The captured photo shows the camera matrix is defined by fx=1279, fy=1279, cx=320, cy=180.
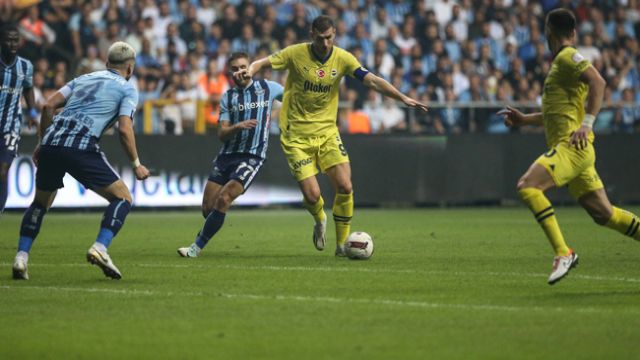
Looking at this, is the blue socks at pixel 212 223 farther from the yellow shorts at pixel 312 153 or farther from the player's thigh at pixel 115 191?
the player's thigh at pixel 115 191

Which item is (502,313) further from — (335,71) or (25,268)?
(335,71)

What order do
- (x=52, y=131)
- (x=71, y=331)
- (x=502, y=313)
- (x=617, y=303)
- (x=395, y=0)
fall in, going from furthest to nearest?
(x=395, y=0)
(x=52, y=131)
(x=617, y=303)
(x=502, y=313)
(x=71, y=331)

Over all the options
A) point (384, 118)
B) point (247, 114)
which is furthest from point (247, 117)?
point (384, 118)

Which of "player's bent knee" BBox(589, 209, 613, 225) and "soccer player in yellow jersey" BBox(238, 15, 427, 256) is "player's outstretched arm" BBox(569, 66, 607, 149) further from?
"soccer player in yellow jersey" BBox(238, 15, 427, 256)

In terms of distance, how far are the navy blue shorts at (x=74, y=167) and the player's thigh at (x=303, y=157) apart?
3.00 metres

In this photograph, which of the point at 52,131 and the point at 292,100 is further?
→ the point at 292,100

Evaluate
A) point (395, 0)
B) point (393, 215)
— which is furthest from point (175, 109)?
point (395, 0)

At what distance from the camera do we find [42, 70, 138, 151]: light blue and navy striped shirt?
10703 mm

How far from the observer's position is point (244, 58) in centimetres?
1352

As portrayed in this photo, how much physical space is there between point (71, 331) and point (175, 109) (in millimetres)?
15365

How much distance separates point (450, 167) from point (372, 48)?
12.6 feet

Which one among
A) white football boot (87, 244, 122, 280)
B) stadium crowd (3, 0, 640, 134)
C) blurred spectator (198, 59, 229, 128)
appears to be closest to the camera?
white football boot (87, 244, 122, 280)

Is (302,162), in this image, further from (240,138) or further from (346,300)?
(346,300)

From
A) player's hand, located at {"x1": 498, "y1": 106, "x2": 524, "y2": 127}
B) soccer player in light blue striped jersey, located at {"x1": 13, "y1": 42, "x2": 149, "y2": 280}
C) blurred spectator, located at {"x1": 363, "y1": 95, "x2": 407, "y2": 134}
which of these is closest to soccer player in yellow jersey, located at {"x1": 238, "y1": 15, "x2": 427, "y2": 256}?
player's hand, located at {"x1": 498, "y1": 106, "x2": 524, "y2": 127}
